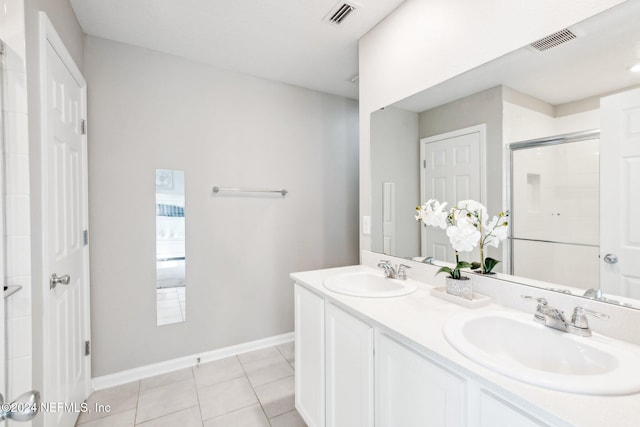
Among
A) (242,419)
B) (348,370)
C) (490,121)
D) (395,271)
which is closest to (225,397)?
(242,419)

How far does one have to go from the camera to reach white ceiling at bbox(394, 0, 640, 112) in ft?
3.13

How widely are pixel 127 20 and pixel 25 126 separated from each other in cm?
120

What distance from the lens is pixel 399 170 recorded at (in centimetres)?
182

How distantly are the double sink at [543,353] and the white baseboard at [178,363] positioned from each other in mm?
2047

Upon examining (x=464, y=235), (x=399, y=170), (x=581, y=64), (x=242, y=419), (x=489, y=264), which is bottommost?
(x=242, y=419)

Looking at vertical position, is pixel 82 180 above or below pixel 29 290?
above

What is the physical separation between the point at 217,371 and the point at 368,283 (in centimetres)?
145

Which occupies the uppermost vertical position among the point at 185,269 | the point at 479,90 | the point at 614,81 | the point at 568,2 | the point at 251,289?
the point at 568,2

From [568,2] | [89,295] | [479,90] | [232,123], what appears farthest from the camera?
[232,123]

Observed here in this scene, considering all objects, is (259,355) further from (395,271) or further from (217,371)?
(395,271)

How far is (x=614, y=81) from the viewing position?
974mm

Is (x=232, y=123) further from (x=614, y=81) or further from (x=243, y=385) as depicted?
(x=614, y=81)

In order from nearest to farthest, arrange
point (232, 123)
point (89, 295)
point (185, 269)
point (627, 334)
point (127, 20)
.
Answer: point (627, 334), point (127, 20), point (89, 295), point (185, 269), point (232, 123)

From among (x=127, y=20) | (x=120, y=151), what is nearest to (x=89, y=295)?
(x=120, y=151)
